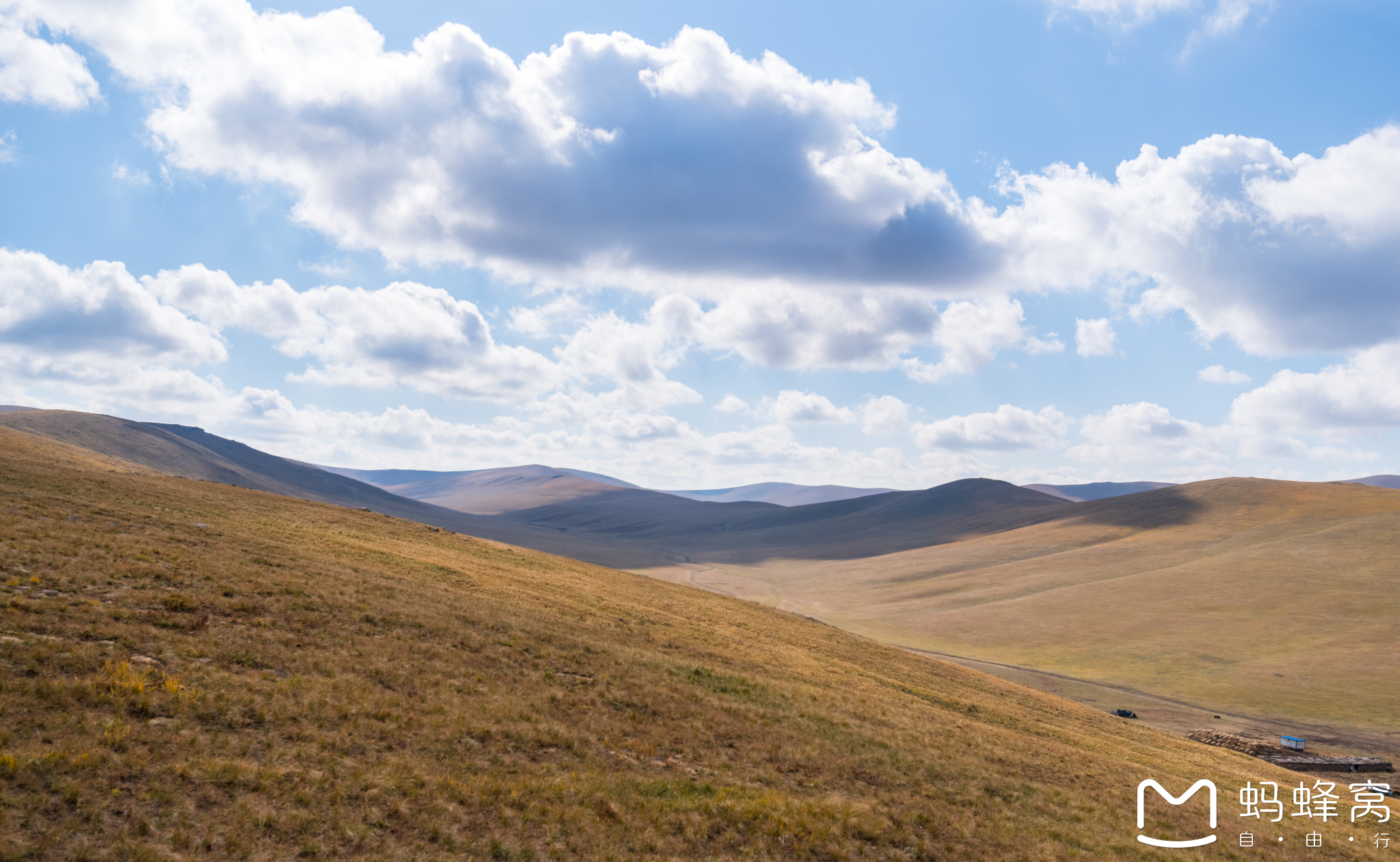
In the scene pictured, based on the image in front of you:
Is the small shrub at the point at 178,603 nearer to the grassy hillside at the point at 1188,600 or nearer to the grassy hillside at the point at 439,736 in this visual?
the grassy hillside at the point at 439,736

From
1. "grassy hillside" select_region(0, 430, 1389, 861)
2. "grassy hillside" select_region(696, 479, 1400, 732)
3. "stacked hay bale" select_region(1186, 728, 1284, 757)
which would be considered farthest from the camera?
"grassy hillside" select_region(696, 479, 1400, 732)

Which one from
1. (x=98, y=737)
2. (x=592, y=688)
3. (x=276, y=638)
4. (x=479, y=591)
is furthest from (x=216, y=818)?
(x=479, y=591)

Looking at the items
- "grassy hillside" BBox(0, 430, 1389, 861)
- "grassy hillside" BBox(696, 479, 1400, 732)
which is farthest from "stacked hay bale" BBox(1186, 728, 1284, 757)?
"grassy hillside" BBox(696, 479, 1400, 732)

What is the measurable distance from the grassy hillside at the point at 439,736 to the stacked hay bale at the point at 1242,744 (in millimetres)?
15766

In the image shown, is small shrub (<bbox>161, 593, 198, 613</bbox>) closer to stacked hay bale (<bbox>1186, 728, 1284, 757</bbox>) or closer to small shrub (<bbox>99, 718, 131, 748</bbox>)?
small shrub (<bbox>99, 718, 131, 748</bbox>)

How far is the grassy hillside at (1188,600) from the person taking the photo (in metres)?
78.1

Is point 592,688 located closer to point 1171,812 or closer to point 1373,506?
point 1171,812

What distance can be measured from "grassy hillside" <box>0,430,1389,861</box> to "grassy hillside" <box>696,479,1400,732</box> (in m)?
56.6

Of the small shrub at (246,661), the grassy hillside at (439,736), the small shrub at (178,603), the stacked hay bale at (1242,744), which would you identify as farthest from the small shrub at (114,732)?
the stacked hay bale at (1242,744)

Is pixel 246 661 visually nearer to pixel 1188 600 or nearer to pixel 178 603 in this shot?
pixel 178 603

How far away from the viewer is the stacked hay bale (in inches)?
1841

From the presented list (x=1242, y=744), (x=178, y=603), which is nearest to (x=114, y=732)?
(x=178, y=603)

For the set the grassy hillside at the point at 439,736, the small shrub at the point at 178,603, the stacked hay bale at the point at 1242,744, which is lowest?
the stacked hay bale at the point at 1242,744

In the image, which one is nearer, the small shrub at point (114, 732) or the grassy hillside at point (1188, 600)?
the small shrub at point (114, 732)
